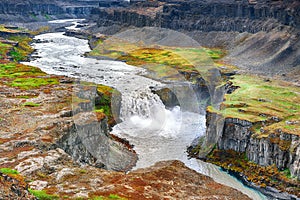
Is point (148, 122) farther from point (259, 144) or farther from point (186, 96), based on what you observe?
point (259, 144)

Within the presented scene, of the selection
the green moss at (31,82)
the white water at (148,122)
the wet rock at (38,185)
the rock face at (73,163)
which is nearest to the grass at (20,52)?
the white water at (148,122)

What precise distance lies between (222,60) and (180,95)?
186 ft

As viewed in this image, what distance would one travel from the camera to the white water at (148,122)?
6706cm

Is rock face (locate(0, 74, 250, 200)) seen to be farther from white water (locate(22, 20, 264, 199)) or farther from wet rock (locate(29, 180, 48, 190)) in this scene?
white water (locate(22, 20, 264, 199))

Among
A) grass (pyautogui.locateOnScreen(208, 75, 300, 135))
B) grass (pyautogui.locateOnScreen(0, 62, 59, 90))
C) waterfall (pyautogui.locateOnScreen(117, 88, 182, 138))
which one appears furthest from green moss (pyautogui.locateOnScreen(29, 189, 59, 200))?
Result: grass (pyautogui.locateOnScreen(0, 62, 59, 90))

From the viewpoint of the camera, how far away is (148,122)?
87562mm

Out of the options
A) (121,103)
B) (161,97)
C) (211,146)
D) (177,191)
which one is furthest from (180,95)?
(177,191)

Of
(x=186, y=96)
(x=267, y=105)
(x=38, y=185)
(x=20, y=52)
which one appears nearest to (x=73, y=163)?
Answer: (x=38, y=185)

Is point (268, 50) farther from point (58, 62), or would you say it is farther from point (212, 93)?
A: point (58, 62)

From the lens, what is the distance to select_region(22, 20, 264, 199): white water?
67062 millimetres

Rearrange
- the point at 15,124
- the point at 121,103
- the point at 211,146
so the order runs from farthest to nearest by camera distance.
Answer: the point at 121,103
the point at 211,146
the point at 15,124

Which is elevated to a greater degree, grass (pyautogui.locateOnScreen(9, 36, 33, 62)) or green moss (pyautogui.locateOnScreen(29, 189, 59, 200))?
green moss (pyautogui.locateOnScreen(29, 189, 59, 200))

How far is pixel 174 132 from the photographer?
8206 centimetres

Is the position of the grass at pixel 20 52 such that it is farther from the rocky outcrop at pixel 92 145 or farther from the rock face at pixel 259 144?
the rock face at pixel 259 144
